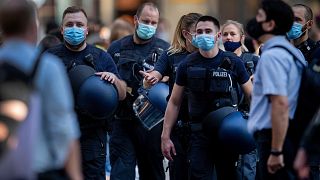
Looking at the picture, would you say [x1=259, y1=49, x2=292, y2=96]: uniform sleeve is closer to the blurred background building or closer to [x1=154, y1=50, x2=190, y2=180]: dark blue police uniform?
[x1=154, y1=50, x2=190, y2=180]: dark blue police uniform

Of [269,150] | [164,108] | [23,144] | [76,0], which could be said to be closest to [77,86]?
[164,108]

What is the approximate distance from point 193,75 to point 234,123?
592 millimetres

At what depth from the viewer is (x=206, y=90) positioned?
354 inches

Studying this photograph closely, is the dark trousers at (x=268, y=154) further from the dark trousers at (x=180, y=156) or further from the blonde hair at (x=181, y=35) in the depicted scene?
the blonde hair at (x=181, y=35)

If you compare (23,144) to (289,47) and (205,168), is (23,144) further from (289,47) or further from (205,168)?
(205,168)

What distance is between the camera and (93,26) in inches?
646

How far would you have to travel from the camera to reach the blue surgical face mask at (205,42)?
9.04m

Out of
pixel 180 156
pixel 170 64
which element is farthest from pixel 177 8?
pixel 180 156

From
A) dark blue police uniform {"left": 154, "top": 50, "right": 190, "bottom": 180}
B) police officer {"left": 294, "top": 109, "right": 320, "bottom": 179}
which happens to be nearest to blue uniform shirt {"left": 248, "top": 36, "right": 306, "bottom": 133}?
police officer {"left": 294, "top": 109, "right": 320, "bottom": 179}

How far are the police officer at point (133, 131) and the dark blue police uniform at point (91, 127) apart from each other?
90 centimetres

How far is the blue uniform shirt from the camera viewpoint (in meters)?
7.06

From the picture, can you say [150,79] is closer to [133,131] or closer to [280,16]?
[133,131]

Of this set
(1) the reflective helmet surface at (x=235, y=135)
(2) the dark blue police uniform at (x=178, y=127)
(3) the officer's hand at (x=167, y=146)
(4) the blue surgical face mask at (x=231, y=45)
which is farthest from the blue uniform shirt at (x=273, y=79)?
(4) the blue surgical face mask at (x=231, y=45)

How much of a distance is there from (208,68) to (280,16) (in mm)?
1779
